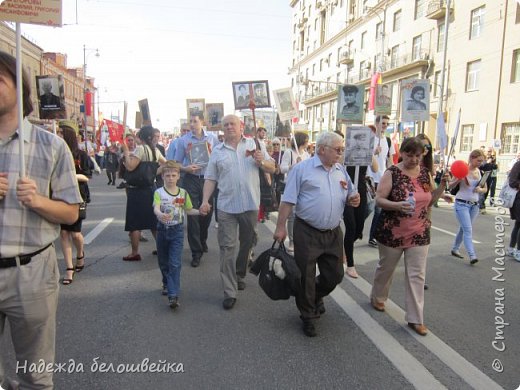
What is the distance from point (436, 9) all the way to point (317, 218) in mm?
32100

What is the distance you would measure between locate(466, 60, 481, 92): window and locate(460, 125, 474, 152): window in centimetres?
252


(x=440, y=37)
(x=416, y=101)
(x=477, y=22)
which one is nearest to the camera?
(x=416, y=101)

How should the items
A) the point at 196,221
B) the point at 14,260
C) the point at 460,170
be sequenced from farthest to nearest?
the point at 196,221
the point at 460,170
the point at 14,260

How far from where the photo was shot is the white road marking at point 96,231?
7.53 meters

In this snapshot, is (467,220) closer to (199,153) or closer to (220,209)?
(220,209)

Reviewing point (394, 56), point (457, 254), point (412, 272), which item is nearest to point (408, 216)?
point (412, 272)

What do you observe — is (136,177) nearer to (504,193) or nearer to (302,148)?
(302,148)

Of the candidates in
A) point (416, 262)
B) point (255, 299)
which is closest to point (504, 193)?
point (416, 262)

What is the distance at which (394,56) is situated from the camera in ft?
124

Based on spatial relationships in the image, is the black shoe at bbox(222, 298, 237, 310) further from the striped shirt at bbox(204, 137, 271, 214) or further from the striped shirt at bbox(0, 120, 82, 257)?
the striped shirt at bbox(0, 120, 82, 257)

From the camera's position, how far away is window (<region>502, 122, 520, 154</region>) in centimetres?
2369

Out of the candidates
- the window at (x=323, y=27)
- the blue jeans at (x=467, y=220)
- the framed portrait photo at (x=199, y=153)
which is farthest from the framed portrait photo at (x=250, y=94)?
the window at (x=323, y=27)

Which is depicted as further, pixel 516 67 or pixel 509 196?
pixel 516 67

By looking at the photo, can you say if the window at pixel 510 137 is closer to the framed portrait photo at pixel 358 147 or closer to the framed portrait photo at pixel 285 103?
the framed portrait photo at pixel 285 103
